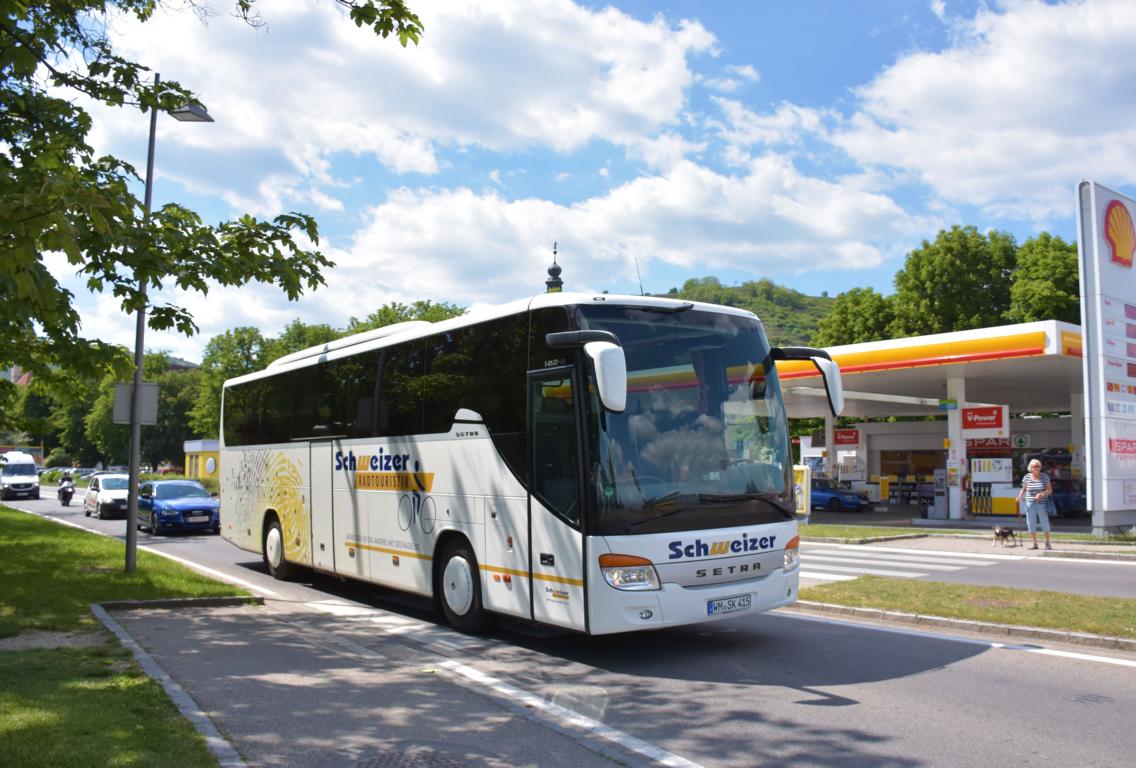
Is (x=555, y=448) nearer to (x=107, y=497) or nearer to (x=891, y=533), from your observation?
(x=891, y=533)

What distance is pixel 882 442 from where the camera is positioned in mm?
43688

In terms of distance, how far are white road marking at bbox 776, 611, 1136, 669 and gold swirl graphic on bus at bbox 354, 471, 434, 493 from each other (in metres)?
4.48

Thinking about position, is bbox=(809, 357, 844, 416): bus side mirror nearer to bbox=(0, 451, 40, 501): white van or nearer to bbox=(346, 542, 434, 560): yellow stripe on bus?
bbox=(346, 542, 434, 560): yellow stripe on bus

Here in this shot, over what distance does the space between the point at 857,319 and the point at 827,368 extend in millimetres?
46728

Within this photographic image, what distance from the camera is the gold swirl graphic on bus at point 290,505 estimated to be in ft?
44.5

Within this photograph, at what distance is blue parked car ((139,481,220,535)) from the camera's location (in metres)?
25.2

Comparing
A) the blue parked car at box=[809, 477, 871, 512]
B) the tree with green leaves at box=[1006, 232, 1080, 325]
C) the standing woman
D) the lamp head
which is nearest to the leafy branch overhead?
the lamp head

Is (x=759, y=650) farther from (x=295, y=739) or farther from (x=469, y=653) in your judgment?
(x=295, y=739)

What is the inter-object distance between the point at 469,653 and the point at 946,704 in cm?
421

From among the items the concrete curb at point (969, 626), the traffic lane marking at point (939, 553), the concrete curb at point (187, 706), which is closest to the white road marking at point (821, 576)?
the concrete curb at point (969, 626)

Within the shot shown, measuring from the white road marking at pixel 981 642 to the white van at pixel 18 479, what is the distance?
165 ft

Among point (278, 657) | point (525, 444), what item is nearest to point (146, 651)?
point (278, 657)

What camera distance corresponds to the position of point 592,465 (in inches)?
300

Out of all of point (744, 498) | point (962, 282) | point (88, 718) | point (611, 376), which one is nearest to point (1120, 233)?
point (744, 498)
